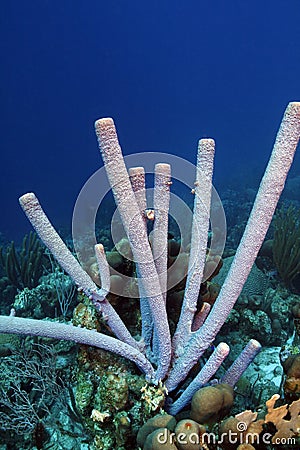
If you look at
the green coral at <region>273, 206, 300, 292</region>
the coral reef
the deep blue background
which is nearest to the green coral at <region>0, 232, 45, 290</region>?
the coral reef

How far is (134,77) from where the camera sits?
4513 inches

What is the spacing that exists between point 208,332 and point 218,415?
17.4 inches

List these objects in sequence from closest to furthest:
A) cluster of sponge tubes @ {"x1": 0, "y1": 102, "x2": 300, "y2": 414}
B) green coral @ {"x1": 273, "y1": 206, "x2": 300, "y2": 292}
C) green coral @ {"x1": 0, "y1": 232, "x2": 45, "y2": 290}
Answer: cluster of sponge tubes @ {"x1": 0, "y1": 102, "x2": 300, "y2": 414} → green coral @ {"x1": 273, "y1": 206, "x2": 300, "y2": 292} → green coral @ {"x1": 0, "y1": 232, "x2": 45, "y2": 290}

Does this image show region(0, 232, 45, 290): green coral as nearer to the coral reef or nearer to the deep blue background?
the coral reef

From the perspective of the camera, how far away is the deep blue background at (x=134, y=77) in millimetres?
81875

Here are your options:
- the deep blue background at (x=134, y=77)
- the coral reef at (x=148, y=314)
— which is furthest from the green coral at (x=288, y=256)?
the deep blue background at (x=134, y=77)

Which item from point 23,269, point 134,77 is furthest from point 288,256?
point 134,77

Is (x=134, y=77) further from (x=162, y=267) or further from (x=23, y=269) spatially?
(x=162, y=267)

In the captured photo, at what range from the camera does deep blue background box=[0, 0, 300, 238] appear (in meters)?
81.9

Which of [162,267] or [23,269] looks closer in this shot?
[162,267]

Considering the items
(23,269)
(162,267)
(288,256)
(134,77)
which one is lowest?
(23,269)

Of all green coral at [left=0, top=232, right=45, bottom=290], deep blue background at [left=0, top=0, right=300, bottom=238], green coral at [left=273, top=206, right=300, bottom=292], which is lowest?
green coral at [left=0, top=232, right=45, bottom=290]

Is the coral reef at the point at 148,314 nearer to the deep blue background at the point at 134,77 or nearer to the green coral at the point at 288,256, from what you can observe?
the green coral at the point at 288,256

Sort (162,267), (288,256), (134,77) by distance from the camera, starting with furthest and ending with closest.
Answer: (134,77), (288,256), (162,267)
